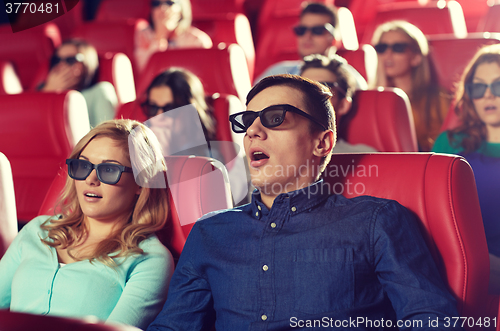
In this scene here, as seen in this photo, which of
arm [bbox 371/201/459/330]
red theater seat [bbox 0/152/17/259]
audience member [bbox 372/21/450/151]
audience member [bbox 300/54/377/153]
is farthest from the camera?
audience member [bbox 372/21/450/151]

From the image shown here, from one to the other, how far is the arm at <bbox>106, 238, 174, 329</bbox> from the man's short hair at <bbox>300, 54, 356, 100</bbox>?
1096mm

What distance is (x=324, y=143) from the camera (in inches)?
52.5

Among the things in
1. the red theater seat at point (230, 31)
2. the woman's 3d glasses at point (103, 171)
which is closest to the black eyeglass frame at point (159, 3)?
the red theater seat at point (230, 31)

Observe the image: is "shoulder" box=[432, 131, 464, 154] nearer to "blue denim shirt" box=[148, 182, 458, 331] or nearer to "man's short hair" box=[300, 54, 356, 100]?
"man's short hair" box=[300, 54, 356, 100]

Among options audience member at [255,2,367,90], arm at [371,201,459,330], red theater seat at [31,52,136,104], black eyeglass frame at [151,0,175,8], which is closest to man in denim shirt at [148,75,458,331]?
arm at [371,201,459,330]

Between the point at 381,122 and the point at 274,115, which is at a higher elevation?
the point at 274,115

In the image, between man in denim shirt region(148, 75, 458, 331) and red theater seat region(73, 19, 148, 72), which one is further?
red theater seat region(73, 19, 148, 72)

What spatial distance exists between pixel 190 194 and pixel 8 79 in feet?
8.21

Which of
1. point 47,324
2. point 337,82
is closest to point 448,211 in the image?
→ point 47,324

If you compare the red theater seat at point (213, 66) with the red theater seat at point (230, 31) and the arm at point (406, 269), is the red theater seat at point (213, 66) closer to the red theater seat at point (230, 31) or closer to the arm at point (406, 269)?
the red theater seat at point (230, 31)

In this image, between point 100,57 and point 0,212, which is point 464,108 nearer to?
point 0,212

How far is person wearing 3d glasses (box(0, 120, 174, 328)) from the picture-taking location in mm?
1353

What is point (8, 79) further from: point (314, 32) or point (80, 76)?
point (314, 32)

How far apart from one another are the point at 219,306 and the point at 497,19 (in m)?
3.26
